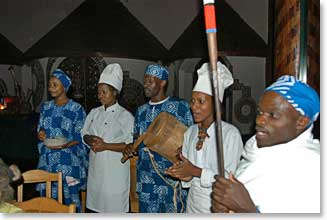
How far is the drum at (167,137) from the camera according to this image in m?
1.49

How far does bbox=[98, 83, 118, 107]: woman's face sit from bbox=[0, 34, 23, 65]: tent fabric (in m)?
3.44

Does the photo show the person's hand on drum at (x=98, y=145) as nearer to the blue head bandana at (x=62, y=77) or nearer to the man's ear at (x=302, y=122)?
the blue head bandana at (x=62, y=77)

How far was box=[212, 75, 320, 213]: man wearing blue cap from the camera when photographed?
37.6 inches

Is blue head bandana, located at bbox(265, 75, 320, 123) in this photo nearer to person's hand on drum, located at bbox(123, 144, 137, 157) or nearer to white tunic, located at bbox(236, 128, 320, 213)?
white tunic, located at bbox(236, 128, 320, 213)

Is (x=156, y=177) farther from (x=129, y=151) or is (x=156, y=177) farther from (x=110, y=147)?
(x=110, y=147)

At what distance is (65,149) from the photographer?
2.00 meters

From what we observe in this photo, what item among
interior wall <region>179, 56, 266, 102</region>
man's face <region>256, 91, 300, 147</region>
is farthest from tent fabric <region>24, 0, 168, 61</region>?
man's face <region>256, 91, 300, 147</region>

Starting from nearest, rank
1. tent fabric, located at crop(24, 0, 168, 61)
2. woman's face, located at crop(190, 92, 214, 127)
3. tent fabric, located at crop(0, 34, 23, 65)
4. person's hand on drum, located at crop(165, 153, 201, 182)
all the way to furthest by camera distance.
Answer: person's hand on drum, located at crop(165, 153, 201, 182) < woman's face, located at crop(190, 92, 214, 127) < tent fabric, located at crop(24, 0, 168, 61) < tent fabric, located at crop(0, 34, 23, 65)

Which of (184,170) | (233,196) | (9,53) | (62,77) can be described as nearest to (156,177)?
(184,170)

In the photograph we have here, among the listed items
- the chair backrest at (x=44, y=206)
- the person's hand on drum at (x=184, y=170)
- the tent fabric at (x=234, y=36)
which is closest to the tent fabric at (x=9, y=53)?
the tent fabric at (x=234, y=36)

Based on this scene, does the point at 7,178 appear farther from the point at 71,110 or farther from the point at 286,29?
the point at 71,110

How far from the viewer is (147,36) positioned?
4.93m

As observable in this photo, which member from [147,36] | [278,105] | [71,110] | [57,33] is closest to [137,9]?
[147,36]

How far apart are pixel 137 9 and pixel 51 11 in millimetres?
936
